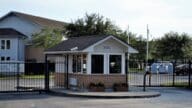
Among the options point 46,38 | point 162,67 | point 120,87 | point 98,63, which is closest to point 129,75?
point 162,67

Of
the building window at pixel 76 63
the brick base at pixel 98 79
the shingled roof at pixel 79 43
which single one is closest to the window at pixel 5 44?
the shingled roof at pixel 79 43

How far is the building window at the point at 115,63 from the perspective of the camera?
2978cm

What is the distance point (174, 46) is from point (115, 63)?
5013cm

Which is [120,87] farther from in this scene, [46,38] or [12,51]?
[12,51]

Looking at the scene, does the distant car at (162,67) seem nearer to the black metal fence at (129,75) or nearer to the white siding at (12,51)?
the black metal fence at (129,75)

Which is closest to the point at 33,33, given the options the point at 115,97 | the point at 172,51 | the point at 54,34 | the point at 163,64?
the point at 54,34

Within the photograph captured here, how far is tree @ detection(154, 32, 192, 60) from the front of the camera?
77125 millimetres

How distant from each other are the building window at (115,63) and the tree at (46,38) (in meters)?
32.2

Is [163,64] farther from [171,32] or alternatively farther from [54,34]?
[171,32]

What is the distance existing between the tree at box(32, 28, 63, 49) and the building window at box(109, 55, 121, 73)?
32222 mm

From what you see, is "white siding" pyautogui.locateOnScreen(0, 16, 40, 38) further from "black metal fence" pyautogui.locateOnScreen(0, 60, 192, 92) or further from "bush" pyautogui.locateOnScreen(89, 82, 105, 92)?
"bush" pyautogui.locateOnScreen(89, 82, 105, 92)

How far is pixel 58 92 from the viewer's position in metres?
27.3

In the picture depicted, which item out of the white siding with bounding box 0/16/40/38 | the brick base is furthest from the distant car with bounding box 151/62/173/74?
the brick base

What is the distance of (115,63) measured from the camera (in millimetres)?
30016
